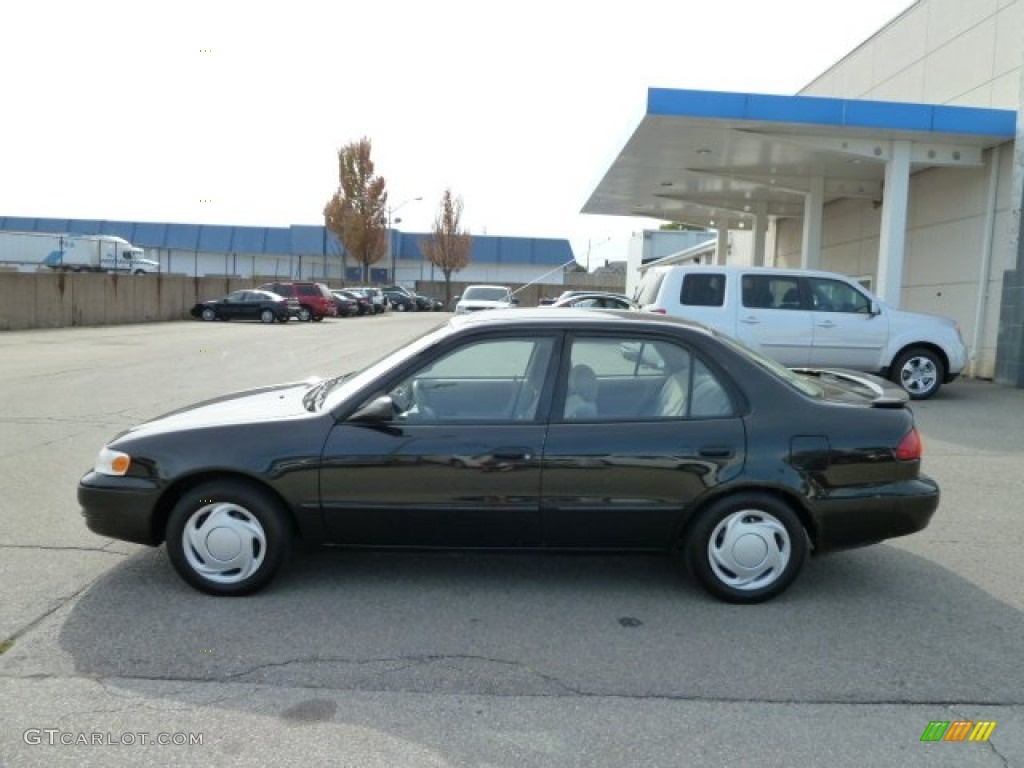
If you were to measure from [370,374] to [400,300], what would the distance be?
5257 cm

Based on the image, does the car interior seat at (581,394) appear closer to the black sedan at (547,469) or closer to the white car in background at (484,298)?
the black sedan at (547,469)

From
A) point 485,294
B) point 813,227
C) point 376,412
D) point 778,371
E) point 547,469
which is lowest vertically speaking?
point 547,469

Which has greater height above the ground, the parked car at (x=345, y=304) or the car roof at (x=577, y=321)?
the car roof at (x=577, y=321)

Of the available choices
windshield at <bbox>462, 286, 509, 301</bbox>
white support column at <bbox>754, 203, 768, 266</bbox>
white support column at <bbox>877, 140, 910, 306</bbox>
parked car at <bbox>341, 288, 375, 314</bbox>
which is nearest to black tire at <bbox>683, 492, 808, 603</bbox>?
white support column at <bbox>877, 140, 910, 306</bbox>

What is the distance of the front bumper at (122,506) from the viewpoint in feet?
13.9

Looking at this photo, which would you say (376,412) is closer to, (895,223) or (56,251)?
(895,223)

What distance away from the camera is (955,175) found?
1623 centimetres

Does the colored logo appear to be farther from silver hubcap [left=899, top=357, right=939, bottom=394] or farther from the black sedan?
silver hubcap [left=899, top=357, right=939, bottom=394]

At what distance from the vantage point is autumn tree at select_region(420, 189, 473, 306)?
68875 mm

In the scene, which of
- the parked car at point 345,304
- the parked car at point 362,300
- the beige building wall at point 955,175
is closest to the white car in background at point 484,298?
the beige building wall at point 955,175

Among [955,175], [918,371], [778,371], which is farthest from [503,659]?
[955,175]

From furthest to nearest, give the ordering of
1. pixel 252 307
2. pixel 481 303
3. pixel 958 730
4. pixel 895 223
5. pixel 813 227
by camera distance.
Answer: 1. pixel 252 307
2. pixel 481 303
3. pixel 813 227
4. pixel 895 223
5. pixel 958 730

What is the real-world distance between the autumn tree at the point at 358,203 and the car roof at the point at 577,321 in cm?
5781

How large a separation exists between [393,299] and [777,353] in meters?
45.8
